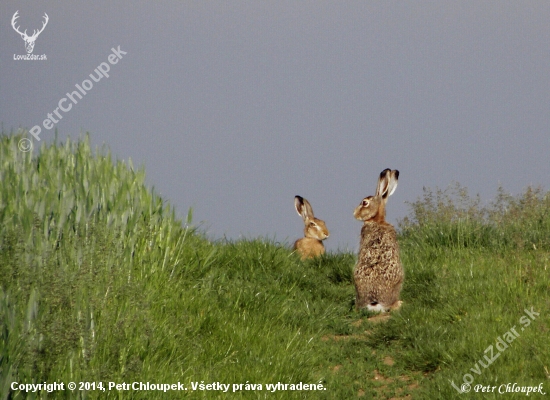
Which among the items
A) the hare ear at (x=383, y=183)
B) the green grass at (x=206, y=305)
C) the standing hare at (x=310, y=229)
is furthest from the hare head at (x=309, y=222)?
the hare ear at (x=383, y=183)

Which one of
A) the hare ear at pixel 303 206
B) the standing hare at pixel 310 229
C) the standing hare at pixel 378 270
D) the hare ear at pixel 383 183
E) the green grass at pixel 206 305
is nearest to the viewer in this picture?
the green grass at pixel 206 305

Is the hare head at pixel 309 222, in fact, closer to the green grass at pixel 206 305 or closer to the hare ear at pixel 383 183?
the green grass at pixel 206 305

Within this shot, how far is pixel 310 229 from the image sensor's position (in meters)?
14.1

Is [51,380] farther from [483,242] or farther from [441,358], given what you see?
[483,242]

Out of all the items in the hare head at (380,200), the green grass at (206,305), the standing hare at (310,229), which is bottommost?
the green grass at (206,305)

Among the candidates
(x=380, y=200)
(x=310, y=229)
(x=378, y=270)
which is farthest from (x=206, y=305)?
(x=310, y=229)

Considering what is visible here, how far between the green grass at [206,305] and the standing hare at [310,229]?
58.3 inches

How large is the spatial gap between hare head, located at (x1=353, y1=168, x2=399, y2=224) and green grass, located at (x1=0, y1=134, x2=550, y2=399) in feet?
3.89

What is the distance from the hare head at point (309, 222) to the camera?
1403cm

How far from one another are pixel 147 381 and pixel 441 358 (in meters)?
3.61

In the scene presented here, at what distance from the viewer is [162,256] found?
30.7 ft

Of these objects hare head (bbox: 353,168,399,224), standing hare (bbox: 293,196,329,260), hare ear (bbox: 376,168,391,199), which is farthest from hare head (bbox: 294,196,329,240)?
hare ear (bbox: 376,168,391,199)

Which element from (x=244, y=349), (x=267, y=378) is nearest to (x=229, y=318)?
(x=244, y=349)

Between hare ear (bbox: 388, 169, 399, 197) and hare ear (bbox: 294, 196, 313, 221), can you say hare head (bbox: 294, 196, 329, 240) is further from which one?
hare ear (bbox: 388, 169, 399, 197)
